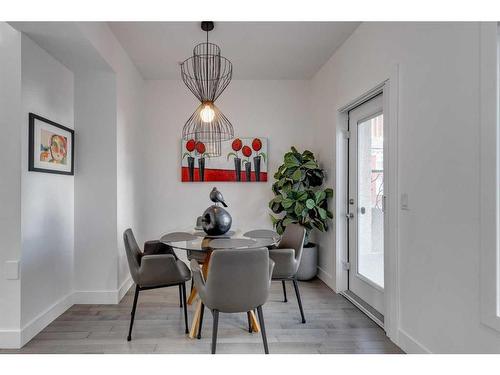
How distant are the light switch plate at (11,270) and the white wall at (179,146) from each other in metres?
2.02

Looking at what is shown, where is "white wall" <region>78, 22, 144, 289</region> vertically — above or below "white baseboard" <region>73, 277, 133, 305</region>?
above

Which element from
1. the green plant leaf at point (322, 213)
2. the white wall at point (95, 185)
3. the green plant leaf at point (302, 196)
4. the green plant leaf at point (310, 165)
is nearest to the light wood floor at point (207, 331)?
the white wall at point (95, 185)

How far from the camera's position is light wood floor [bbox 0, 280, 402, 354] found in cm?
225

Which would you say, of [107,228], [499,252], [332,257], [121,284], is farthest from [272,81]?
[499,252]

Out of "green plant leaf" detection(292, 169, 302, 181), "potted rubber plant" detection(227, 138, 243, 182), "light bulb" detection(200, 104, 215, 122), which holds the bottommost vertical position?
"green plant leaf" detection(292, 169, 302, 181)

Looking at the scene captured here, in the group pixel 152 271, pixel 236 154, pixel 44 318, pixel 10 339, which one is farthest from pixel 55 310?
pixel 236 154

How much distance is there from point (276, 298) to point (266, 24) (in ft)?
8.84

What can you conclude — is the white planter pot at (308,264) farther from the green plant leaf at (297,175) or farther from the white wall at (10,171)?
the white wall at (10,171)

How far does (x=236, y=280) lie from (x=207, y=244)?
18.0 inches

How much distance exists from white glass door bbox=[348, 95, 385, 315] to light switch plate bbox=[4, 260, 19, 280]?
9.40 ft

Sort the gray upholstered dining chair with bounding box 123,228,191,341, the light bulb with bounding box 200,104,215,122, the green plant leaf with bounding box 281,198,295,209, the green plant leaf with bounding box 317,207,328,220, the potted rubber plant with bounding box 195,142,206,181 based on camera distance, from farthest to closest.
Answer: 1. the potted rubber plant with bounding box 195,142,206,181
2. the green plant leaf with bounding box 281,198,295,209
3. the green plant leaf with bounding box 317,207,328,220
4. the light bulb with bounding box 200,104,215,122
5. the gray upholstered dining chair with bounding box 123,228,191,341

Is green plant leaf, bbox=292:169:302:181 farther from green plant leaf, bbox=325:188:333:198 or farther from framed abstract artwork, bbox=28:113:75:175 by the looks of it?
framed abstract artwork, bbox=28:113:75:175

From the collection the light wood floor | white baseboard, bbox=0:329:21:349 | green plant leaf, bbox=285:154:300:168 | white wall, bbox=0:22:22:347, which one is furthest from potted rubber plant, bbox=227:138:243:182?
white baseboard, bbox=0:329:21:349

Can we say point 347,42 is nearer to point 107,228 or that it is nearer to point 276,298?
point 276,298
